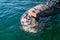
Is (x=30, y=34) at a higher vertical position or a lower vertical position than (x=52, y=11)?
lower

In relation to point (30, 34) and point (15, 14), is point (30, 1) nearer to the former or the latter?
point (15, 14)

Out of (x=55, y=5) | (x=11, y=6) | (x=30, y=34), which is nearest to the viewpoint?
(x=30, y=34)

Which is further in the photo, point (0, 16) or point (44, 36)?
point (0, 16)

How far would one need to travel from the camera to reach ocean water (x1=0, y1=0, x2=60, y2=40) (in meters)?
11.1

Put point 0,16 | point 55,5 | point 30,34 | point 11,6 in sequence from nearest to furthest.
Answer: point 30,34 → point 55,5 → point 0,16 → point 11,6

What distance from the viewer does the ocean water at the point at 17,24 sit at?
11.1 m

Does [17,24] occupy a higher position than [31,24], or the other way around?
[31,24]

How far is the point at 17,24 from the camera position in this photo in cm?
1237

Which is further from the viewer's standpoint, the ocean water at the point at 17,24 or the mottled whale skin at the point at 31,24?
the ocean water at the point at 17,24

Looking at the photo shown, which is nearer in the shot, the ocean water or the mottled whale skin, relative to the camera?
the mottled whale skin

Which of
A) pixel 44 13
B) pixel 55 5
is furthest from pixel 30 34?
pixel 55 5

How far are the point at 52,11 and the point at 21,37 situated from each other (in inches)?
91.2

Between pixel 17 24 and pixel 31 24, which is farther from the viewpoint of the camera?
pixel 17 24

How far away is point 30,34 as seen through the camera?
432 inches
